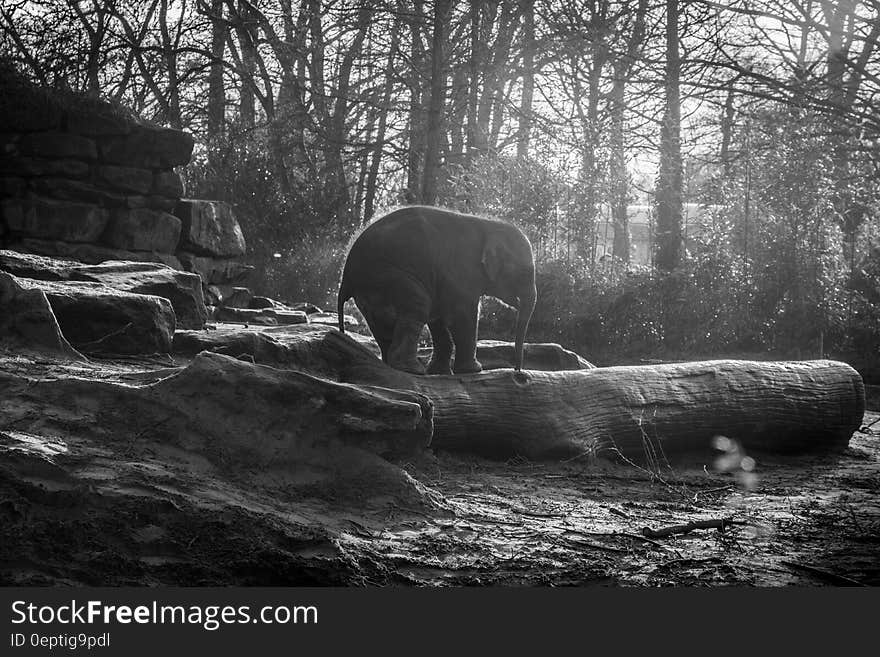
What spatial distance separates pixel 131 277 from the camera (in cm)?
884

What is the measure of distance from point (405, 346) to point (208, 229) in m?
9.65

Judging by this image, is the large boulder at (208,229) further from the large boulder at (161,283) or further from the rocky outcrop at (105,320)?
the rocky outcrop at (105,320)

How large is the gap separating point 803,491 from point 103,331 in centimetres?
496

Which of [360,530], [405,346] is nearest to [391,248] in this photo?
[405,346]

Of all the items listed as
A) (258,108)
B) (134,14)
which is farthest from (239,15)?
(258,108)

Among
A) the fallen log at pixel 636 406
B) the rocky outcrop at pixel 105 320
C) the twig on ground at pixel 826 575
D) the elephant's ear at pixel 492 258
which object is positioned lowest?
the twig on ground at pixel 826 575

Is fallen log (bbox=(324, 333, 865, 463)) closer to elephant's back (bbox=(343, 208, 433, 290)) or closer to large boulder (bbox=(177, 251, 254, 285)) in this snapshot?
elephant's back (bbox=(343, 208, 433, 290))

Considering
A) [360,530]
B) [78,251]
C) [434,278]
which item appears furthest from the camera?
[78,251]

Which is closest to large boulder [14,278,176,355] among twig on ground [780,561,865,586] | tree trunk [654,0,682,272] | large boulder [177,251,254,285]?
twig on ground [780,561,865,586]

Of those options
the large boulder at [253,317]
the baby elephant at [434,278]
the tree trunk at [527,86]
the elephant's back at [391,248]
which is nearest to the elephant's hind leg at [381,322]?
the baby elephant at [434,278]

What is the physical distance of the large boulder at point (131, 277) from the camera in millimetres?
8059

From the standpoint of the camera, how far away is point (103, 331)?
22.6ft

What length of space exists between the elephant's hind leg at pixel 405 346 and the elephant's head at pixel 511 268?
2.75 feet

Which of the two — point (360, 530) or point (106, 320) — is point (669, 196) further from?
point (360, 530)
